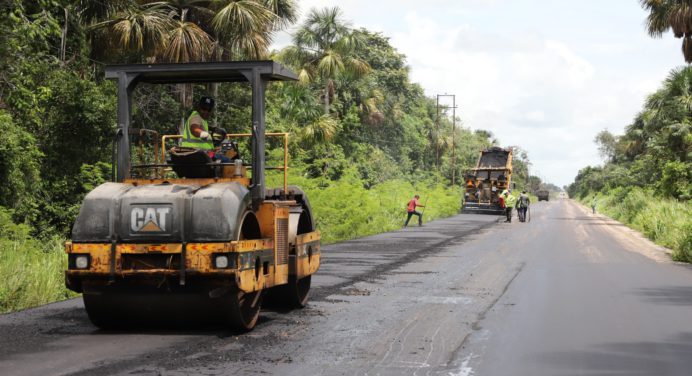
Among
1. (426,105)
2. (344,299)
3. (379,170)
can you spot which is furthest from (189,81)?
(426,105)

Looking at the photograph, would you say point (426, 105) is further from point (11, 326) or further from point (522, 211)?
point (11, 326)

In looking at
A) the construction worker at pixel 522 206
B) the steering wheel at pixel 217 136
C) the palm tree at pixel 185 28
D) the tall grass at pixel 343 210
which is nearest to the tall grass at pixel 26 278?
the steering wheel at pixel 217 136

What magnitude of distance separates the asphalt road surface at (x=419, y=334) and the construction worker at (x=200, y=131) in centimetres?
195

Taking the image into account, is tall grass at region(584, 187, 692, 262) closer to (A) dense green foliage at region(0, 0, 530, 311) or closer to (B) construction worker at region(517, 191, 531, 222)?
(B) construction worker at region(517, 191, 531, 222)

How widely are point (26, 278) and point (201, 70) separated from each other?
491 cm

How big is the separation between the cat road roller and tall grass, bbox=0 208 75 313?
3226mm

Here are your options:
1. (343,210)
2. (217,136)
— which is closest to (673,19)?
(343,210)

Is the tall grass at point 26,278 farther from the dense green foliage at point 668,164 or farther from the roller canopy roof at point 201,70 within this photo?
the dense green foliage at point 668,164

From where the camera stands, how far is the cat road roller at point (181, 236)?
26.7 ft

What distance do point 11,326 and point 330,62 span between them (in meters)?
30.9

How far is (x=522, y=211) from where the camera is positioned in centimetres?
4238

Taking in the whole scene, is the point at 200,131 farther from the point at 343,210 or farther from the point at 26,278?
the point at 343,210

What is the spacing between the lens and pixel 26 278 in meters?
12.1

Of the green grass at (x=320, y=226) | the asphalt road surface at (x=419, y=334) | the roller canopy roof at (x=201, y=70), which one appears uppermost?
the roller canopy roof at (x=201, y=70)
